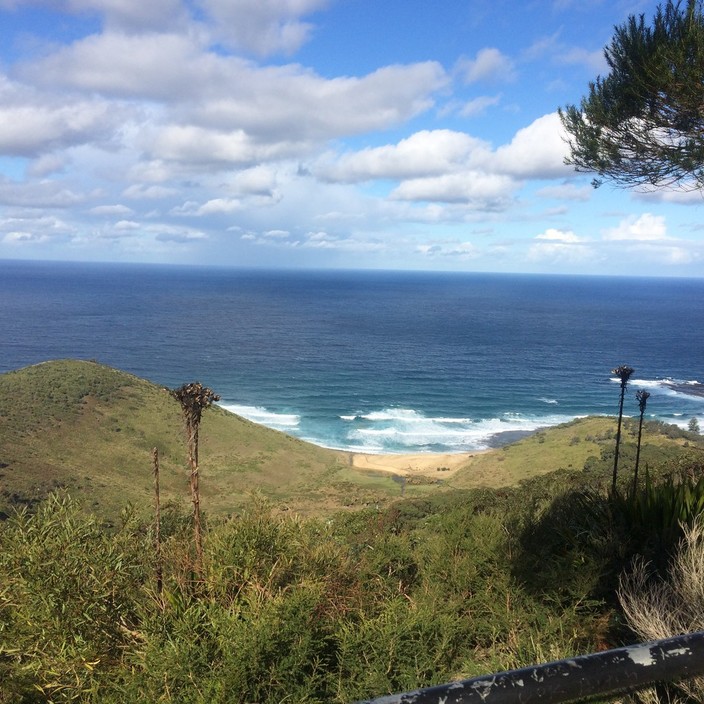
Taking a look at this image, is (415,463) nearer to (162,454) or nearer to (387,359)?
(162,454)

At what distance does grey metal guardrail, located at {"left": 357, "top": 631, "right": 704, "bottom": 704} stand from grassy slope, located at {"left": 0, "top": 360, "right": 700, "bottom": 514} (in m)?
28.7

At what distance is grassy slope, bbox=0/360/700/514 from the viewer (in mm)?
32438

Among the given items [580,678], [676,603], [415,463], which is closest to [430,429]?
[415,463]

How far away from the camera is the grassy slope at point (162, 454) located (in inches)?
1277

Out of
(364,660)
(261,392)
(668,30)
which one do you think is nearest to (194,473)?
(364,660)

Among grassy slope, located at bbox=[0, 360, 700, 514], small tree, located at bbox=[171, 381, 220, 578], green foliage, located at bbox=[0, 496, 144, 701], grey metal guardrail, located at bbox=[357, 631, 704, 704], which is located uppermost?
grey metal guardrail, located at bbox=[357, 631, 704, 704]

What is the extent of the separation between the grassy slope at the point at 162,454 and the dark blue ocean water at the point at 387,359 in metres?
7.96

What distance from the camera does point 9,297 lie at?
160m

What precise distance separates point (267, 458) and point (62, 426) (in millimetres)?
14464

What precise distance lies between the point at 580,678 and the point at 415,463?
142 ft

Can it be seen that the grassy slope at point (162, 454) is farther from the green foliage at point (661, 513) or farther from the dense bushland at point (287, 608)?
the green foliage at point (661, 513)

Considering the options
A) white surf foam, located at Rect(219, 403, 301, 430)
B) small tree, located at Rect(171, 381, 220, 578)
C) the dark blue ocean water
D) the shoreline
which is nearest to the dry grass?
small tree, located at Rect(171, 381, 220, 578)

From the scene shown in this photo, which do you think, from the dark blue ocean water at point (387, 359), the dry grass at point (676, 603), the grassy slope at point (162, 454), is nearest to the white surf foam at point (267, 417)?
the dark blue ocean water at point (387, 359)

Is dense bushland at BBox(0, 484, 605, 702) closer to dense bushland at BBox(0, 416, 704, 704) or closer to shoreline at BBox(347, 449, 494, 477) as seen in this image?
dense bushland at BBox(0, 416, 704, 704)
